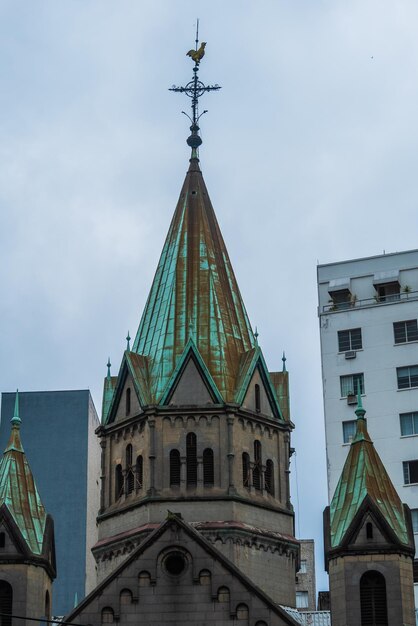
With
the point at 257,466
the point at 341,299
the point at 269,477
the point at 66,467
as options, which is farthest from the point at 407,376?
the point at 66,467

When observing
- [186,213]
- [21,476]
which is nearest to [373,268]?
[186,213]

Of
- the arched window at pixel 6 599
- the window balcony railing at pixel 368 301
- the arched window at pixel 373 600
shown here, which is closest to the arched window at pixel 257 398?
the arched window at pixel 373 600

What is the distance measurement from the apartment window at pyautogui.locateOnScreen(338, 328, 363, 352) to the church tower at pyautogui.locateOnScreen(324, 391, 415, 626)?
3240cm

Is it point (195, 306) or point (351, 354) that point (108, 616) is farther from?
point (351, 354)

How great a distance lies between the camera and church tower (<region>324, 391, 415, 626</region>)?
57938mm

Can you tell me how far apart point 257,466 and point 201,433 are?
2.75 meters

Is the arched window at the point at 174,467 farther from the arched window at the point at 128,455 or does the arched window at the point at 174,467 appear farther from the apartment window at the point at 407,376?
the apartment window at the point at 407,376

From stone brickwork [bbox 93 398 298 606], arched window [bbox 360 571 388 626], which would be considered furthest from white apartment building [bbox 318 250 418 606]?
arched window [bbox 360 571 388 626]

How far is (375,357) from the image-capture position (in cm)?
9188

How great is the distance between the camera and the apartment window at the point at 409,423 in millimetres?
88688

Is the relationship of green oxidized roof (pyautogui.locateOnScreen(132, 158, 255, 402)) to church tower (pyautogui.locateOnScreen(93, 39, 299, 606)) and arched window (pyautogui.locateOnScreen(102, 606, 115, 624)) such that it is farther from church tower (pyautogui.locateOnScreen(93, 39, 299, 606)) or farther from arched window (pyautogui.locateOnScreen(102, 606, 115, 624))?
arched window (pyautogui.locateOnScreen(102, 606, 115, 624))

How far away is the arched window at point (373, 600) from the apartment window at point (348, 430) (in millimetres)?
31642

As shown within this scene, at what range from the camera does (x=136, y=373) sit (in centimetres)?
6988

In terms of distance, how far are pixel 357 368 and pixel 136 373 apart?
986 inches
